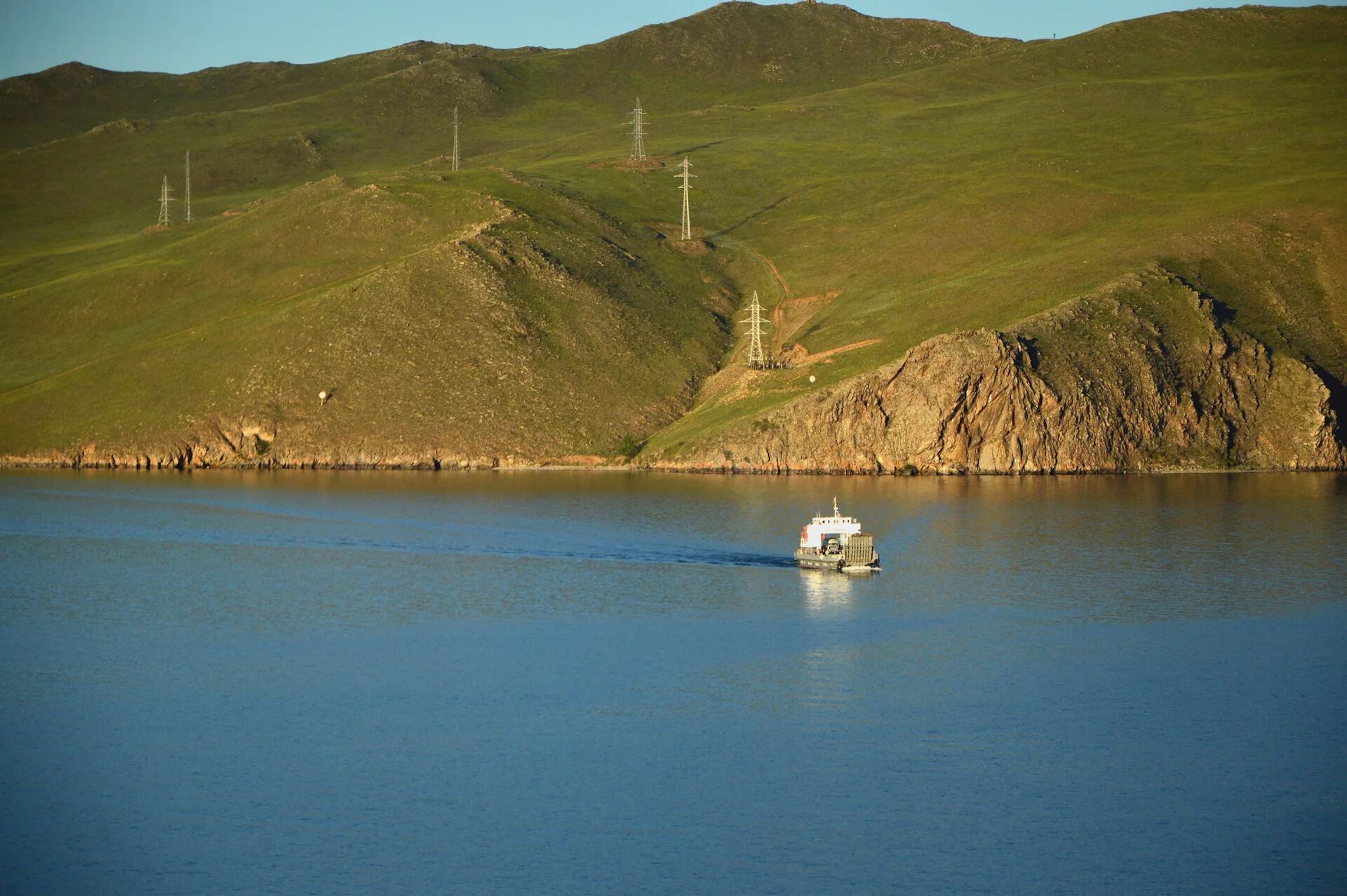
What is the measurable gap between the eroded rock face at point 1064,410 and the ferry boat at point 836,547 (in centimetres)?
4578

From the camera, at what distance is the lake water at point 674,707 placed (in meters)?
40.7

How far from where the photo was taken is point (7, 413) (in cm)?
15362

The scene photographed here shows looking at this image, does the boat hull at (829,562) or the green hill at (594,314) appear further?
the green hill at (594,314)

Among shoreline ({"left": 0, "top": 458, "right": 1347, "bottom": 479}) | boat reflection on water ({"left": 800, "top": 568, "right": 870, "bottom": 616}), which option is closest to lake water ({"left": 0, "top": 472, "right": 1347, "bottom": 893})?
boat reflection on water ({"left": 800, "top": 568, "right": 870, "bottom": 616})

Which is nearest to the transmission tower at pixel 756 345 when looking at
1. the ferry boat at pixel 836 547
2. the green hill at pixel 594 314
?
the green hill at pixel 594 314

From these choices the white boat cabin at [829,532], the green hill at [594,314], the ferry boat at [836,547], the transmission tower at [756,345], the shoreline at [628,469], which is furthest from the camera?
the transmission tower at [756,345]

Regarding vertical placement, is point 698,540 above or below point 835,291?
below

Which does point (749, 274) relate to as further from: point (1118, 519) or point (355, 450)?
point (1118, 519)

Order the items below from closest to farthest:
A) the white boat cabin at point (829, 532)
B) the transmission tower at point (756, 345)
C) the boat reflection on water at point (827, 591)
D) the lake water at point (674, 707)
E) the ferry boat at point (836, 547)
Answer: the lake water at point (674, 707), the boat reflection on water at point (827, 591), the ferry boat at point (836, 547), the white boat cabin at point (829, 532), the transmission tower at point (756, 345)

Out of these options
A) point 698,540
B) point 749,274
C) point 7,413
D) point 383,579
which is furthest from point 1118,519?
point 7,413

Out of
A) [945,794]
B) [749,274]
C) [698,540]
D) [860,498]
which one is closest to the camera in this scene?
[945,794]

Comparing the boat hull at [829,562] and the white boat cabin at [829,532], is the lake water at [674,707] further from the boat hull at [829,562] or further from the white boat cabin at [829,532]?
the white boat cabin at [829,532]

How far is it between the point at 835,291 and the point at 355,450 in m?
59.3

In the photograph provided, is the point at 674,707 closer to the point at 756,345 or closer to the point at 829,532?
the point at 829,532
